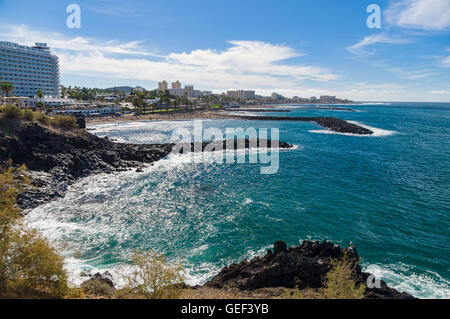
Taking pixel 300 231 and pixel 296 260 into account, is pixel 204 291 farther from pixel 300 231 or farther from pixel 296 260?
pixel 300 231

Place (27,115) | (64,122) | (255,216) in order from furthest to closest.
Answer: (64,122) < (27,115) < (255,216)

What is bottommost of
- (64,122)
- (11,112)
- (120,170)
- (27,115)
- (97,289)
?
(97,289)

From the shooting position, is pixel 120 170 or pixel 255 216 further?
pixel 120 170

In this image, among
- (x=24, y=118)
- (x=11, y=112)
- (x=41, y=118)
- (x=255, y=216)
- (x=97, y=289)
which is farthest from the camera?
(x=41, y=118)

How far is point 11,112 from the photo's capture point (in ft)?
150

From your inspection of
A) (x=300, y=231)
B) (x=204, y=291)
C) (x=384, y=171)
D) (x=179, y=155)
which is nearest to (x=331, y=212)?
(x=300, y=231)

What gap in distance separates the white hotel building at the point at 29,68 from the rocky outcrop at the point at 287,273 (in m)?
177

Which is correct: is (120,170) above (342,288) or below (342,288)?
above

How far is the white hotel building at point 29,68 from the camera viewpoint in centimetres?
14175

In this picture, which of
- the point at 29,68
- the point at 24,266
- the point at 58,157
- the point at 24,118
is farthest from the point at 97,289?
the point at 29,68

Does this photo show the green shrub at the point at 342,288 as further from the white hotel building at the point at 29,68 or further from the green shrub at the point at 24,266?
the white hotel building at the point at 29,68

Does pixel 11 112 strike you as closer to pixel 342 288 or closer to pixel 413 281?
pixel 342 288

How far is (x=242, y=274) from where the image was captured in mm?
20688

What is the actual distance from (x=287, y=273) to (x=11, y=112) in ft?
180
